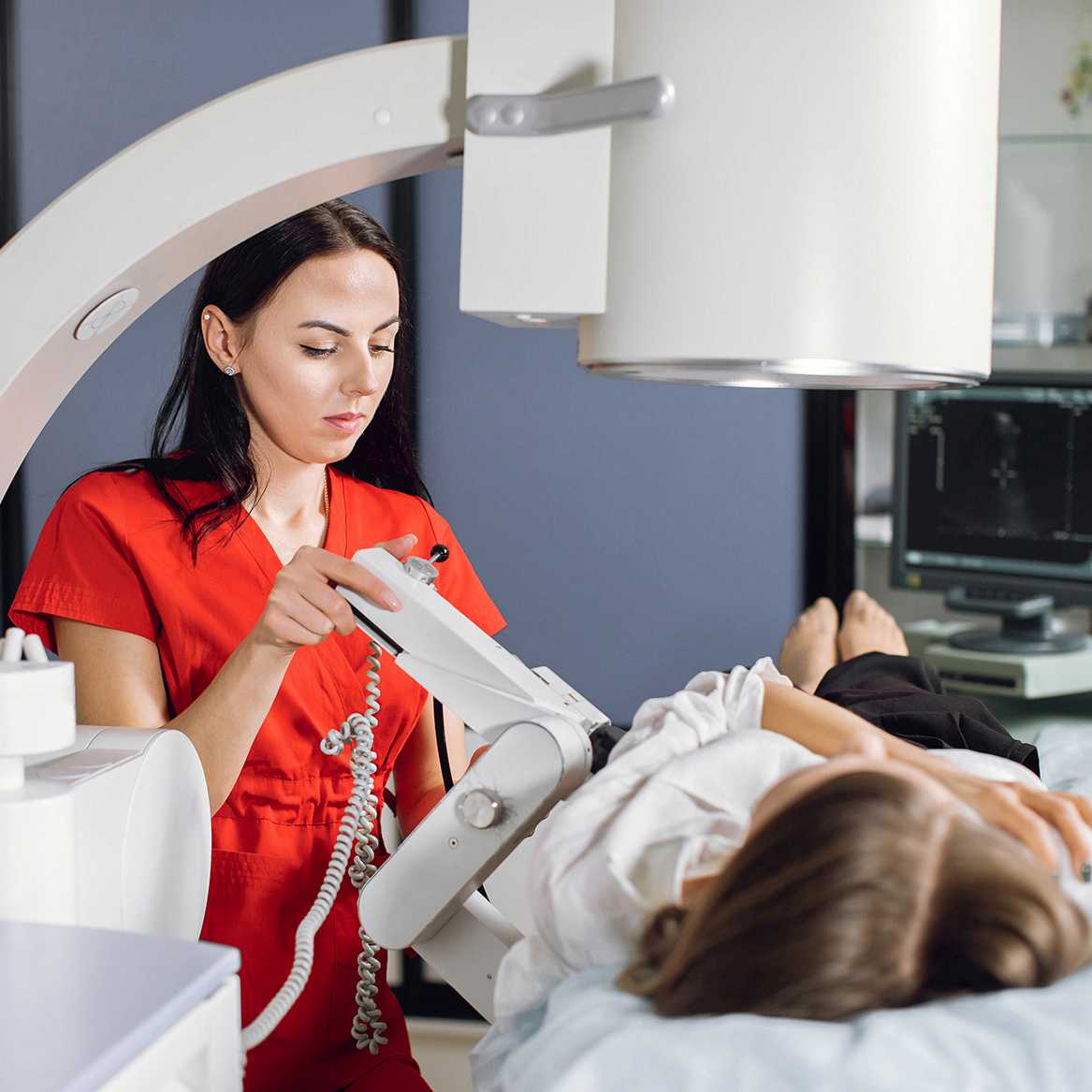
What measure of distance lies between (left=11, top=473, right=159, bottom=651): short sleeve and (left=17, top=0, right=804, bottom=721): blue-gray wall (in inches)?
32.8

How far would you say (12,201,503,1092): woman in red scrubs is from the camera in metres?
1.11

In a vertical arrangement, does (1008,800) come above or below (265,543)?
below

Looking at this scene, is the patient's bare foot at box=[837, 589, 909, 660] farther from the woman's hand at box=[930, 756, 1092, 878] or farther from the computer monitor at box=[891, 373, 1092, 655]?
the woman's hand at box=[930, 756, 1092, 878]

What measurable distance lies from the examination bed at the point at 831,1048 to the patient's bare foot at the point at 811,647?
122 centimetres

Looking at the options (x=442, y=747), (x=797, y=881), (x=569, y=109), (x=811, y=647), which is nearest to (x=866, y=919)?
(x=797, y=881)

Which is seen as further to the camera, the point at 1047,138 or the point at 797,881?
the point at 1047,138

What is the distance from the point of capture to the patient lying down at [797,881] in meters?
0.58

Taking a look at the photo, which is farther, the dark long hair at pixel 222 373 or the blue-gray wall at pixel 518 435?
the blue-gray wall at pixel 518 435

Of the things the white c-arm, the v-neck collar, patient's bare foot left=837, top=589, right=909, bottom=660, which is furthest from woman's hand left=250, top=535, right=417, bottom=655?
patient's bare foot left=837, top=589, right=909, bottom=660

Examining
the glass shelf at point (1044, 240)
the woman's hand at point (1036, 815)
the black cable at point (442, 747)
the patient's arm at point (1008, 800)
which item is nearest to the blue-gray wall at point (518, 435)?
the glass shelf at point (1044, 240)

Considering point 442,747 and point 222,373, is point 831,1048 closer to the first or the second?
point 442,747

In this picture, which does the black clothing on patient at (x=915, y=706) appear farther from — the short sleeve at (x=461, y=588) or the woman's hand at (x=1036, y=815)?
the short sleeve at (x=461, y=588)

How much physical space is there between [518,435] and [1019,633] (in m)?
1.12

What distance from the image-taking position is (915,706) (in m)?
1.21
